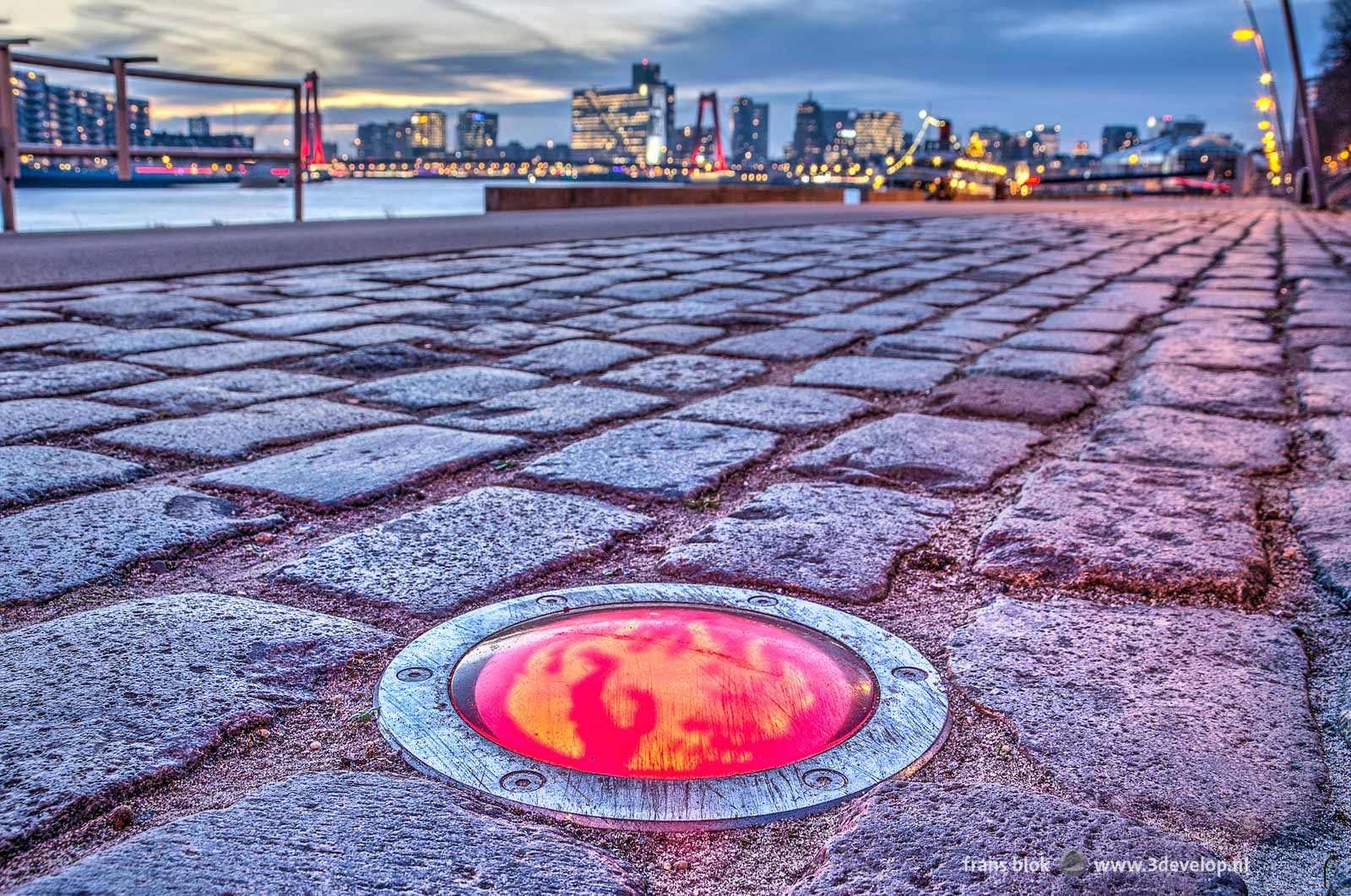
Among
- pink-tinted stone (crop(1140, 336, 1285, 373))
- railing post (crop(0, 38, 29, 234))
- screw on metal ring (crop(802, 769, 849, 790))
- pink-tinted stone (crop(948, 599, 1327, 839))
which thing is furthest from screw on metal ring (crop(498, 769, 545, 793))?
railing post (crop(0, 38, 29, 234))

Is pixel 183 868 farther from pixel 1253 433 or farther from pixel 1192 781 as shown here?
pixel 1253 433

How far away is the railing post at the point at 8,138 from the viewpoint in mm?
7699

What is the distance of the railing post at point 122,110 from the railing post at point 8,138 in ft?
2.49

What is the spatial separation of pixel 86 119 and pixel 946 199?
1058 inches

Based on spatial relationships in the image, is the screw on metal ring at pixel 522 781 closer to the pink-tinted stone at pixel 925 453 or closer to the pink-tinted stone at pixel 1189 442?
the pink-tinted stone at pixel 925 453

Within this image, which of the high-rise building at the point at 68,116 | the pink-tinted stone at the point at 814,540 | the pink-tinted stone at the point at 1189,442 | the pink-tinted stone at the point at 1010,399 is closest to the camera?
the pink-tinted stone at the point at 814,540

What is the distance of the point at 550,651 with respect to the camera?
4.36 feet

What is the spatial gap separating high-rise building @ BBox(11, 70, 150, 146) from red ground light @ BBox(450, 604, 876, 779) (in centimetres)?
845

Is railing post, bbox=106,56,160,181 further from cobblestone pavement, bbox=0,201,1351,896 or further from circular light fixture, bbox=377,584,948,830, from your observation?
circular light fixture, bbox=377,584,948,830

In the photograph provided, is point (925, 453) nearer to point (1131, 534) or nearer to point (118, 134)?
point (1131, 534)

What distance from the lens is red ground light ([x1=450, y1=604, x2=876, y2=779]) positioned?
114cm

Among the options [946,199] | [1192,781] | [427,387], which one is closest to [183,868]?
[1192,781]

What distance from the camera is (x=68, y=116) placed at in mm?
8539

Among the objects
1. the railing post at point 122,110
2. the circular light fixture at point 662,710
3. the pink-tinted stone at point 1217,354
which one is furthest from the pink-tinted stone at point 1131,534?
the railing post at point 122,110
